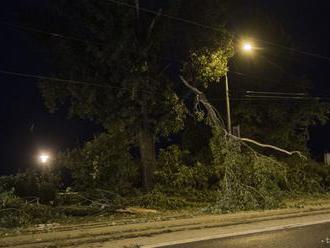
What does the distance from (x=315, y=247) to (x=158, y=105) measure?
49.9ft

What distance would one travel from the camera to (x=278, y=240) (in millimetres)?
10688

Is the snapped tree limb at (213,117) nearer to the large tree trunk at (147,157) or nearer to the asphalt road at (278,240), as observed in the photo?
the large tree trunk at (147,157)

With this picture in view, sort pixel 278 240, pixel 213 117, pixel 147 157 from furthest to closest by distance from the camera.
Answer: pixel 147 157
pixel 213 117
pixel 278 240

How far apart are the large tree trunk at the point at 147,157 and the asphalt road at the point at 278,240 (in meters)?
13.2

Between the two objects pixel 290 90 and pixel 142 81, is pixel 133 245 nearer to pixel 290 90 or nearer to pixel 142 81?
pixel 142 81

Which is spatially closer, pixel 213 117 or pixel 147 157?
pixel 213 117

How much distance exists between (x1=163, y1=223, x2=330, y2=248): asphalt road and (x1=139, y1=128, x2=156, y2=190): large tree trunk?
13165 millimetres

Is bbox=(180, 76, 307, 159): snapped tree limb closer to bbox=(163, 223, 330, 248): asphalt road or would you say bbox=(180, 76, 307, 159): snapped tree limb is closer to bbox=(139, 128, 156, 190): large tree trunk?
bbox=(139, 128, 156, 190): large tree trunk

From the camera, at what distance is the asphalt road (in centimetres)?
1003

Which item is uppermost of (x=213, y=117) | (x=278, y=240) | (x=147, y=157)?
(x=213, y=117)

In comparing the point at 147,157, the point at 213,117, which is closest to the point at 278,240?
the point at 213,117

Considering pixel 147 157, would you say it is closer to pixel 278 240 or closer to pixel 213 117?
pixel 213 117

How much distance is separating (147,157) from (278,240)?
578 inches

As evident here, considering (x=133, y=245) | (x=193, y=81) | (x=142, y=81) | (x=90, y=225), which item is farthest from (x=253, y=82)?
(x=133, y=245)
